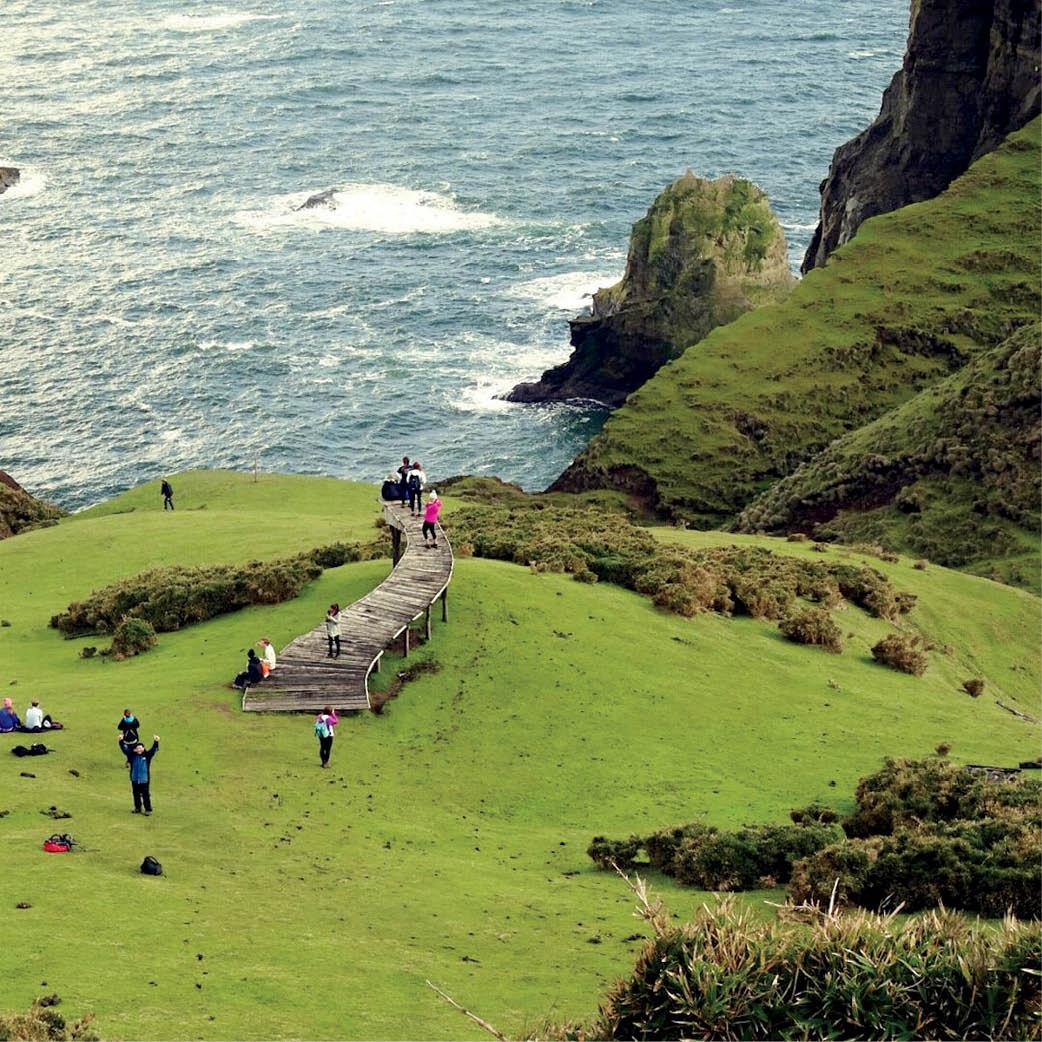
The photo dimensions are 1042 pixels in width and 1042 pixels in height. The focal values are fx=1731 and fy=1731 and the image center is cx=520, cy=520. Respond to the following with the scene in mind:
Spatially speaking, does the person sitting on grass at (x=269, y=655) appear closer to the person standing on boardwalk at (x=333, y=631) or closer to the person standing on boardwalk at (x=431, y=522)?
the person standing on boardwalk at (x=333, y=631)

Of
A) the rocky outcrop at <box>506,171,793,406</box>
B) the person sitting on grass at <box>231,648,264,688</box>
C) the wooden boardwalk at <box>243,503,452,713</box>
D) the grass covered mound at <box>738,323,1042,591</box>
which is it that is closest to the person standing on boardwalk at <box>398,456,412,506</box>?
the wooden boardwalk at <box>243,503,452,713</box>

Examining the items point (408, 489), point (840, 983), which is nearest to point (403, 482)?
point (408, 489)

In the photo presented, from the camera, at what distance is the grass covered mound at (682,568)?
174 feet

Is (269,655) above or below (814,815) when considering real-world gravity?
above

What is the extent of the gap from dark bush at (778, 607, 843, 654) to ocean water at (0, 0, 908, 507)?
59540mm

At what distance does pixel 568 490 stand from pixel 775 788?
58136 millimetres

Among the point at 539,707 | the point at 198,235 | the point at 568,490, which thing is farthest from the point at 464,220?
the point at 539,707

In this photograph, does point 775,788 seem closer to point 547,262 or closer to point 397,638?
point 397,638

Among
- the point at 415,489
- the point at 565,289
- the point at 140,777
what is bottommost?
the point at 565,289

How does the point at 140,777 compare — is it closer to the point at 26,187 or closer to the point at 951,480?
the point at 951,480

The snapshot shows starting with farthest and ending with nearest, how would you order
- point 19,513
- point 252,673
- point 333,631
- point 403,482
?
point 19,513, point 403,482, point 333,631, point 252,673

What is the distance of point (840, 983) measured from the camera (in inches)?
829

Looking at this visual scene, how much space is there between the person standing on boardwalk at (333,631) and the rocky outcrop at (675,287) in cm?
8049

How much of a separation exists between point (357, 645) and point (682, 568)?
1353 cm
